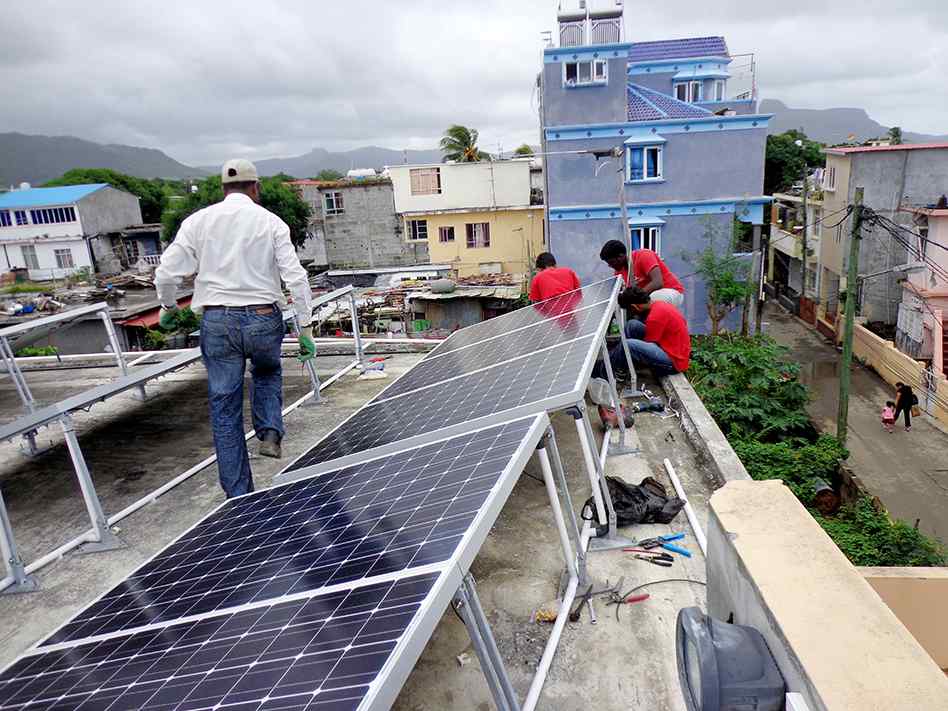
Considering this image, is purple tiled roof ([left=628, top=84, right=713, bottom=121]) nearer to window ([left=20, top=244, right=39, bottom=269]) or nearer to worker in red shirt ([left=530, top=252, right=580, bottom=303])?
worker in red shirt ([left=530, top=252, right=580, bottom=303])

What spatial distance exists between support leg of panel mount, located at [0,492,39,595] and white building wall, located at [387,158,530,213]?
32.4 m

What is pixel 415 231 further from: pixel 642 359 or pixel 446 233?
pixel 642 359

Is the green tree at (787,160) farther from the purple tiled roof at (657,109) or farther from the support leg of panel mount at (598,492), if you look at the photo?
the support leg of panel mount at (598,492)

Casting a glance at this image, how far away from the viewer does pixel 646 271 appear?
8656mm

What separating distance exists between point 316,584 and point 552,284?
22.0 feet

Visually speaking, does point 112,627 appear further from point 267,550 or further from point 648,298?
point 648,298

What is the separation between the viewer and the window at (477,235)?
35.7 m

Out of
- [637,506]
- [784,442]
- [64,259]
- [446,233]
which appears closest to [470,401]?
[637,506]

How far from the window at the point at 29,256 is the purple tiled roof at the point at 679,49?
44112mm

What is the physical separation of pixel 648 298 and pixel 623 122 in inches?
677

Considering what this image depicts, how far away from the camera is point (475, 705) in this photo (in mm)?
3145

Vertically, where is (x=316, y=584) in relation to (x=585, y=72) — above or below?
below

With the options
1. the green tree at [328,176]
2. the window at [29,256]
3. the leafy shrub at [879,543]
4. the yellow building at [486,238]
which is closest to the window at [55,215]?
the window at [29,256]

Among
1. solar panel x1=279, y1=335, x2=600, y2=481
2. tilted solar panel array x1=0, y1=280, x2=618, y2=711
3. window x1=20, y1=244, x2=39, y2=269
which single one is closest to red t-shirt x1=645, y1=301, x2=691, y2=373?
solar panel x1=279, y1=335, x2=600, y2=481
